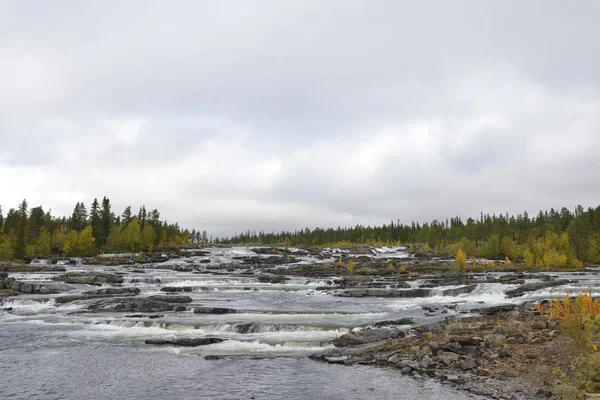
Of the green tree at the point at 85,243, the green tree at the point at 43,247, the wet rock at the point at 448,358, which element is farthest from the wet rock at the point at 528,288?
the green tree at the point at 85,243

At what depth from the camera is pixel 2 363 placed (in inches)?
833

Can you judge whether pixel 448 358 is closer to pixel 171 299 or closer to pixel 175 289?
pixel 171 299

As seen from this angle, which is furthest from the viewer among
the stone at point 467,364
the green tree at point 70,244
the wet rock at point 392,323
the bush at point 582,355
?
the green tree at point 70,244

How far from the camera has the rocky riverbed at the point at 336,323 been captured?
61.6 feet

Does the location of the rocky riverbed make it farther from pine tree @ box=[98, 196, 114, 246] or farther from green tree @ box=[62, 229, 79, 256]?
pine tree @ box=[98, 196, 114, 246]

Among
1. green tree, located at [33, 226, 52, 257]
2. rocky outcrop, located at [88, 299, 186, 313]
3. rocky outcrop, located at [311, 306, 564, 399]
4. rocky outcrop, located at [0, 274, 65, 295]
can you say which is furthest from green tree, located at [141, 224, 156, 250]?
rocky outcrop, located at [311, 306, 564, 399]

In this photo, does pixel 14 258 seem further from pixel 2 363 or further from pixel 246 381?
pixel 246 381

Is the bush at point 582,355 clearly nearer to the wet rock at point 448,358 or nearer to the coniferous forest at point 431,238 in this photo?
the wet rock at point 448,358

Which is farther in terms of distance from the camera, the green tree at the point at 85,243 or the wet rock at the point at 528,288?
the green tree at the point at 85,243

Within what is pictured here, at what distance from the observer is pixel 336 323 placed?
3152cm

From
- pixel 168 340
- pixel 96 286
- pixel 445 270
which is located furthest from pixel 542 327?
pixel 445 270

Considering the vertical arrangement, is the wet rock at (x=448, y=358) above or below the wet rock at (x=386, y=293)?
above

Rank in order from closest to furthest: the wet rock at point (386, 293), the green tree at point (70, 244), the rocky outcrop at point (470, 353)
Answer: the rocky outcrop at point (470, 353) < the wet rock at point (386, 293) < the green tree at point (70, 244)

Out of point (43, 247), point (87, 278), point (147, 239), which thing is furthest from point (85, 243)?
point (87, 278)
